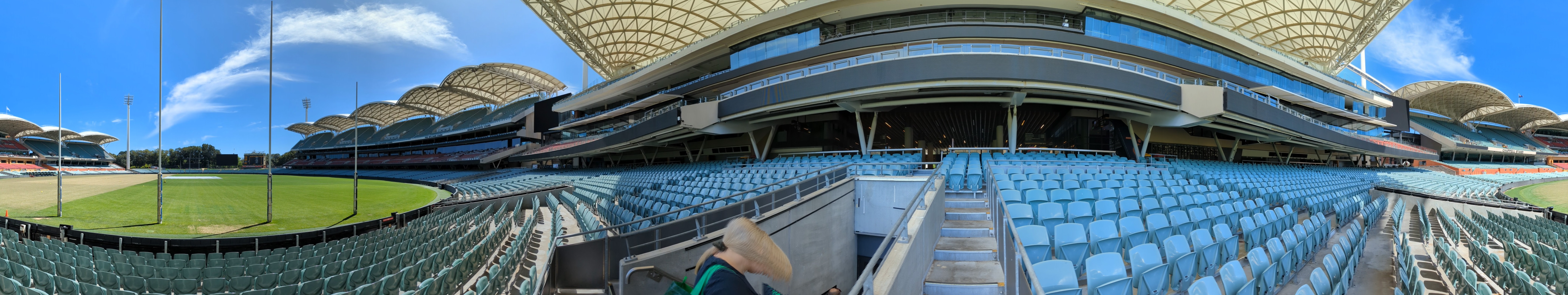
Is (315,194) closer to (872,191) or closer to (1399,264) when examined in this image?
(872,191)

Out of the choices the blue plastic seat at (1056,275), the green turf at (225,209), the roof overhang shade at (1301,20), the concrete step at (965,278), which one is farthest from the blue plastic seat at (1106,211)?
the roof overhang shade at (1301,20)

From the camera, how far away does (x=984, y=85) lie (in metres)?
20.0

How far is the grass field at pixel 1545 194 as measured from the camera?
91.8 feet

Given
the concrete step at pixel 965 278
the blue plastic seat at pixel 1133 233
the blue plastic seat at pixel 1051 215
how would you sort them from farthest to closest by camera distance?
the blue plastic seat at pixel 1051 215
the blue plastic seat at pixel 1133 233
the concrete step at pixel 965 278

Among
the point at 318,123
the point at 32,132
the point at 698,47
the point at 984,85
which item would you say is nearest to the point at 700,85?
the point at 698,47

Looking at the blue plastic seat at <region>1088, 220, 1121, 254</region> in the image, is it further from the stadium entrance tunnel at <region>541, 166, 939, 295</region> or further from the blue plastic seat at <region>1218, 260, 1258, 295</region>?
the stadium entrance tunnel at <region>541, 166, 939, 295</region>

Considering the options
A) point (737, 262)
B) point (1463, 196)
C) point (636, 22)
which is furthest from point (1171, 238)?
point (636, 22)

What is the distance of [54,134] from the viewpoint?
68438mm

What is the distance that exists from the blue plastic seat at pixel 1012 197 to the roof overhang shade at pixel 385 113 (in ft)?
293

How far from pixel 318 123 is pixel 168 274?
117 m

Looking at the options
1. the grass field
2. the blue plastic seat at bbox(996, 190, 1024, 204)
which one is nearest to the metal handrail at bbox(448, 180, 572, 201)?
the blue plastic seat at bbox(996, 190, 1024, 204)

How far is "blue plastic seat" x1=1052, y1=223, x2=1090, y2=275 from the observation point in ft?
17.2

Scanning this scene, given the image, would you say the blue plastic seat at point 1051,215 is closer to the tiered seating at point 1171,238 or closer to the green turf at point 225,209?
the tiered seating at point 1171,238

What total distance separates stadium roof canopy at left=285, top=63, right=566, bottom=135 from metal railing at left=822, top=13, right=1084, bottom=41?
1831 inches
